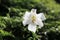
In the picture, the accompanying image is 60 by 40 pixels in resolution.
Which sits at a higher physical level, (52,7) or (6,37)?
(52,7)

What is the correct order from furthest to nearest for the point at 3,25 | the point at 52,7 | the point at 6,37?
the point at 52,7, the point at 3,25, the point at 6,37

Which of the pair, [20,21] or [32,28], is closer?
[32,28]

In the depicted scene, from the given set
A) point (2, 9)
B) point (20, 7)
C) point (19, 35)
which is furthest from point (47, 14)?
point (19, 35)

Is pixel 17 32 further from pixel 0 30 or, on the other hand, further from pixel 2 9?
pixel 2 9

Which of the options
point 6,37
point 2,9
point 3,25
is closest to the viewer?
point 6,37

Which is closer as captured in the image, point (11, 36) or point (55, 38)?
point (11, 36)

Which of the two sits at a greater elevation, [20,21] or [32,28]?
[20,21]

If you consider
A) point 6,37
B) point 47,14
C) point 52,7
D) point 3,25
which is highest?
point 52,7
